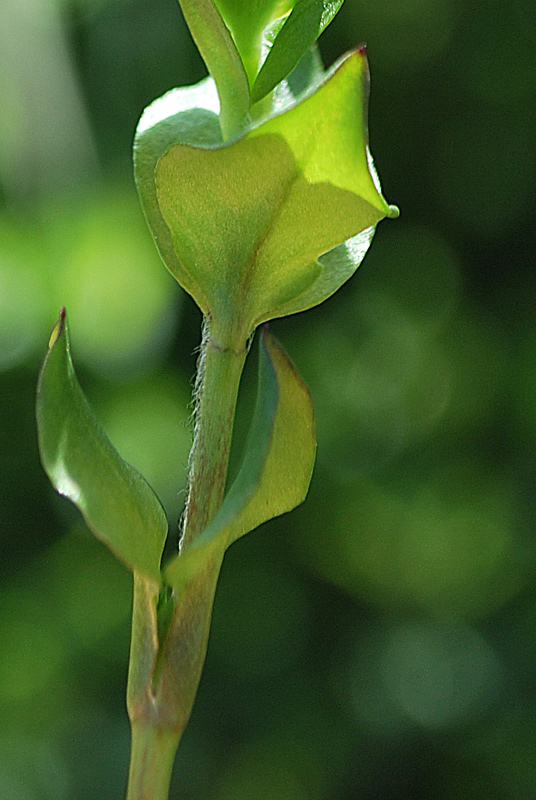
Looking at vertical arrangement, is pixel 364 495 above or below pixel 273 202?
below

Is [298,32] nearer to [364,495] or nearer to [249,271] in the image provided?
[249,271]

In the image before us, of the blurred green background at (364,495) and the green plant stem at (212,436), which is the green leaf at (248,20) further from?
the blurred green background at (364,495)

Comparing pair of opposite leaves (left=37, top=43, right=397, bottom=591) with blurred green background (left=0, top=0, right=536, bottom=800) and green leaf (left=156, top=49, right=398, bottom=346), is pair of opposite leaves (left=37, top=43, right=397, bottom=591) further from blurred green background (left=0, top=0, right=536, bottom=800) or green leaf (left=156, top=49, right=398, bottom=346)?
blurred green background (left=0, top=0, right=536, bottom=800)

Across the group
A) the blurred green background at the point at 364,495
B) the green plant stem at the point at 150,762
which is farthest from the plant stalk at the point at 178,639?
the blurred green background at the point at 364,495

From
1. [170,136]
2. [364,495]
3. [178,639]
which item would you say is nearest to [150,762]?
[178,639]

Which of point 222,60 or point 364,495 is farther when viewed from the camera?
point 364,495
